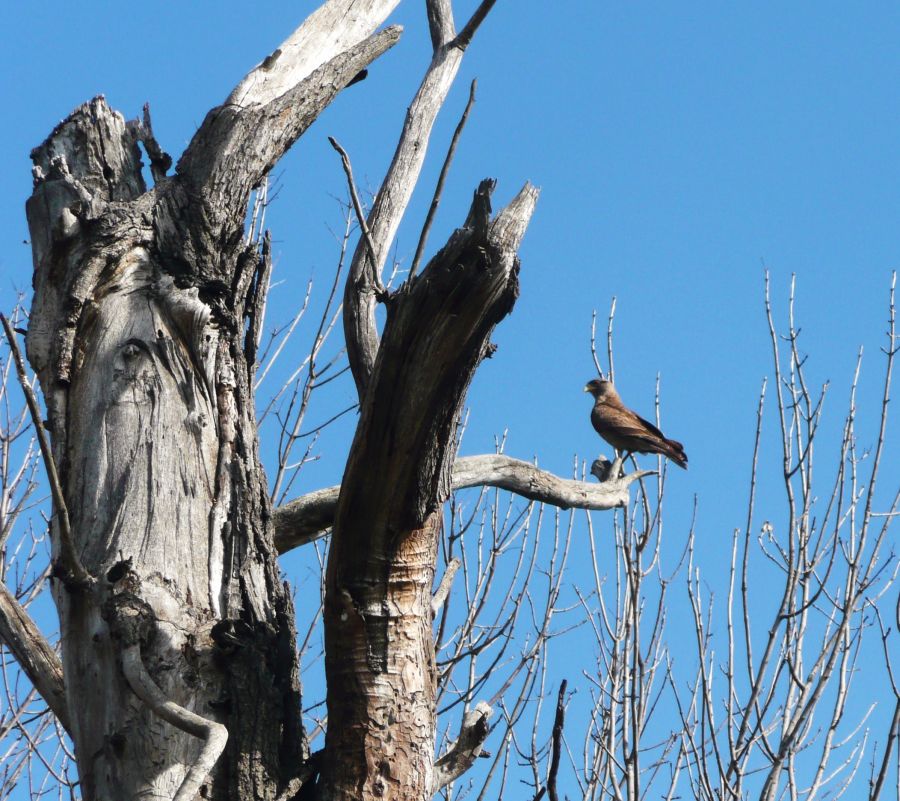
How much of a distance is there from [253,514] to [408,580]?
388 mm

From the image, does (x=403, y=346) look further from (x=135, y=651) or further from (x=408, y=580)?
(x=135, y=651)

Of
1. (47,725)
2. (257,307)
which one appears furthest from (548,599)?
(257,307)

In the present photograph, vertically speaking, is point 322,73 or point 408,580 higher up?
point 322,73

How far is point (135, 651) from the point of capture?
187 centimetres

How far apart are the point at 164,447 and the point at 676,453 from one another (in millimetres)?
6025

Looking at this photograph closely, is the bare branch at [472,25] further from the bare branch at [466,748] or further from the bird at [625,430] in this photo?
the bird at [625,430]

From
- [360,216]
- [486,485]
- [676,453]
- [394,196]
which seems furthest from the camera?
[676,453]

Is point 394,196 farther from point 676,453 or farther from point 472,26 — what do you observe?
point 676,453

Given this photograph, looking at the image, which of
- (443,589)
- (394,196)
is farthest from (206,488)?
(394,196)

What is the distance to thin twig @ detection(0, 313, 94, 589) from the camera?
1.67 meters

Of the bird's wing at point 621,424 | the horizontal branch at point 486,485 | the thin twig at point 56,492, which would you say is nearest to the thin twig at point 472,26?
the horizontal branch at point 486,485

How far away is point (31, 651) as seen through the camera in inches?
81.0

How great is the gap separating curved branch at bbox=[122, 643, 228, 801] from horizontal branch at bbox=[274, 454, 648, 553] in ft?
2.24

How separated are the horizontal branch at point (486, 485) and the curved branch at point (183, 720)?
68cm
